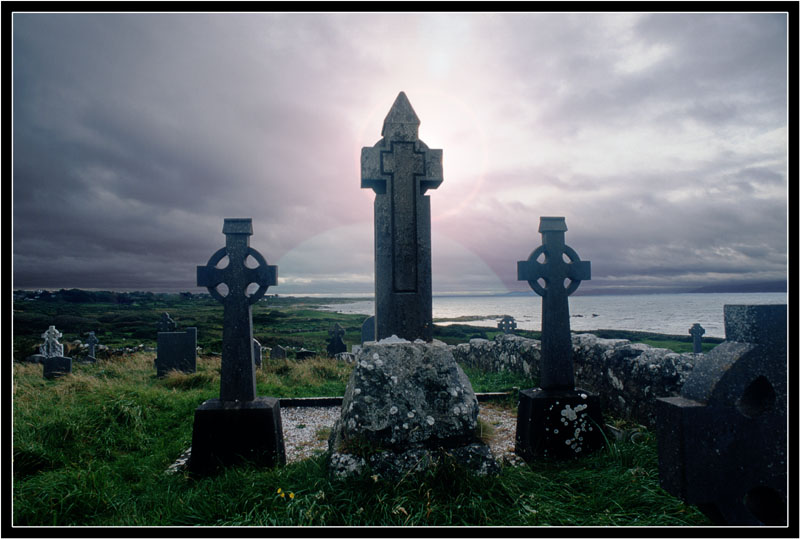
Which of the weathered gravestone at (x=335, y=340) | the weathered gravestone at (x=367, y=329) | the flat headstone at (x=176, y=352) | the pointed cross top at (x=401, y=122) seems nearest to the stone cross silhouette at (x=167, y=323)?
the flat headstone at (x=176, y=352)

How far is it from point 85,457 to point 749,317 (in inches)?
263

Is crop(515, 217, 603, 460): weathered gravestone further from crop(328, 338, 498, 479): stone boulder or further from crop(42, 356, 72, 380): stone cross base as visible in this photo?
crop(42, 356, 72, 380): stone cross base

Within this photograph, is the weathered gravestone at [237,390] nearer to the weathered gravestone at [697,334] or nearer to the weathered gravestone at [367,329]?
the weathered gravestone at [367,329]

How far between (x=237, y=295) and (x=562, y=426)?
4255 mm

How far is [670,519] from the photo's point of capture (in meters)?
2.89

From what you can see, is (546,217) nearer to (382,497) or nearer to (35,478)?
(382,497)

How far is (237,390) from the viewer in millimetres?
4797

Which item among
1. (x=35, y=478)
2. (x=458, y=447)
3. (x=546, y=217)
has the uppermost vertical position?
(x=546, y=217)

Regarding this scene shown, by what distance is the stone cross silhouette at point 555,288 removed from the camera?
4996 mm

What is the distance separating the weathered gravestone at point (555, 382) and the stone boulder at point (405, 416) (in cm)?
132

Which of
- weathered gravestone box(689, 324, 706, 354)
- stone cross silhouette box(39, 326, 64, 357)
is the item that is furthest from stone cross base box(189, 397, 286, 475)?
weathered gravestone box(689, 324, 706, 354)

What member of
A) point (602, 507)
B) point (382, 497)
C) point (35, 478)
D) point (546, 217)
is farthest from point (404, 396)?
point (35, 478)

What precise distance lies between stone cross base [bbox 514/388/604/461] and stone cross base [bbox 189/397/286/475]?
9.82 feet

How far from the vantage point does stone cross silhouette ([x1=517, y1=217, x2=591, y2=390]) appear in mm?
4996
